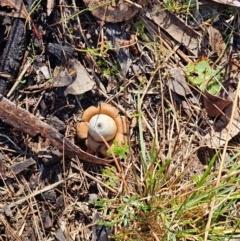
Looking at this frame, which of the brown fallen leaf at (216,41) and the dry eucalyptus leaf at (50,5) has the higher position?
the dry eucalyptus leaf at (50,5)

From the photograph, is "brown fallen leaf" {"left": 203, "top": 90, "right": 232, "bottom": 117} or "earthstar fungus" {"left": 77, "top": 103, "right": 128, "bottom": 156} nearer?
"earthstar fungus" {"left": 77, "top": 103, "right": 128, "bottom": 156}

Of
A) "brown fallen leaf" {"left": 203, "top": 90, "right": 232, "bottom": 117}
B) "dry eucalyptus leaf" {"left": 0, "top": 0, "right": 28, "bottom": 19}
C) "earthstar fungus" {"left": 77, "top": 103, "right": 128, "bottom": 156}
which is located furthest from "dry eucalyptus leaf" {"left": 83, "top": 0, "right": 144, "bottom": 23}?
"brown fallen leaf" {"left": 203, "top": 90, "right": 232, "bottom": 117}

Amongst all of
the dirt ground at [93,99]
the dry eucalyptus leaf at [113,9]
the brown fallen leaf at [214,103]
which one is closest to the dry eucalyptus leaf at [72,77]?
the dirt ground at [93,99]

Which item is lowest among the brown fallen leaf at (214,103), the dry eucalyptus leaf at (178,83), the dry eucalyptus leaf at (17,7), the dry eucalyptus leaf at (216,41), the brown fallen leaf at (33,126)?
the brown fallen leaf at (33,126)

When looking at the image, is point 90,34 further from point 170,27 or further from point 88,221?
point 88,221

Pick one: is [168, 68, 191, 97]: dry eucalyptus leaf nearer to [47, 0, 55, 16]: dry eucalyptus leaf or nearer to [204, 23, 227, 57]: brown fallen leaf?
[204, 23, 227, 57]: brown fallen leaf

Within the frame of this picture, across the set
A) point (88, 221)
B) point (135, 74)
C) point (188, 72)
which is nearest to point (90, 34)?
point (135, 74)

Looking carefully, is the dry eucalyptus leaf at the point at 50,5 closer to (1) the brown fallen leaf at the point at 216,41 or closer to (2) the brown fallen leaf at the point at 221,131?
(1) the brown fallen leaf at the point at 216,41
